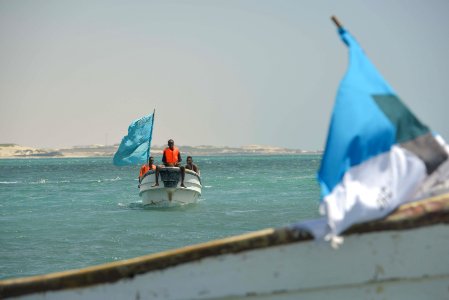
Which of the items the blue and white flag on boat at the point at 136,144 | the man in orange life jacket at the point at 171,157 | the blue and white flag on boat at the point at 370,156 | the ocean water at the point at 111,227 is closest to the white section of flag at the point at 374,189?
the blue and white flag on boat at the point at 370,156

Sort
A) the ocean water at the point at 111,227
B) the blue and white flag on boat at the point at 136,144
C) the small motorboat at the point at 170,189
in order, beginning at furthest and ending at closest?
the blue and white flag on boat at the point at 136,144
the small motorboat at the point at 170,189
the ocean water at the point at 111,227

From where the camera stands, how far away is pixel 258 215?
26.0 metres

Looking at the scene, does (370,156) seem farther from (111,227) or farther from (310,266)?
(111,227)

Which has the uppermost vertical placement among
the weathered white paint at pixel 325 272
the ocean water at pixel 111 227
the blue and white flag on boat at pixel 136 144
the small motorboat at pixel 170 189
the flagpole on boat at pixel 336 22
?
the blue and white flag on boat at pixel 136 144

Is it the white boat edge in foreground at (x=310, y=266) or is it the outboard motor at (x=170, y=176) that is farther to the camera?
the outboard motor at (x=170, y=176)

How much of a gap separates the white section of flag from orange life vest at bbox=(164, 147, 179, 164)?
66.8 ft

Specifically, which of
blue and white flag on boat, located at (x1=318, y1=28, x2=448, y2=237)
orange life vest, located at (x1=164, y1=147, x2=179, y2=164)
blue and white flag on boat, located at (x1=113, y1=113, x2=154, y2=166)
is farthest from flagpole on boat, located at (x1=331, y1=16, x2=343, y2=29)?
blue and white flag on boat, located at (x1=113, y1=113, x2=154, y2=166)

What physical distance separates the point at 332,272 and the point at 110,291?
1.50m

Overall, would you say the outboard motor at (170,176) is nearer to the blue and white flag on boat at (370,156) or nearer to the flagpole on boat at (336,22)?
the flagpole on boat at (336,22)

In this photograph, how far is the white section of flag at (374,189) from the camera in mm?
4328

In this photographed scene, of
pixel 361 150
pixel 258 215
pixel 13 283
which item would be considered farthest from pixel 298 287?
pixel 258 215

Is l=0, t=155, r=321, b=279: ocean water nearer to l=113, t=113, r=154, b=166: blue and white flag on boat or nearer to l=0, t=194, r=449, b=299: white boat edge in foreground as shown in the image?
l=113, t=113, r=154, b=166: blue and white flag on boat

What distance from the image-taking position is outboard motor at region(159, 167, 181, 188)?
25.8 metres

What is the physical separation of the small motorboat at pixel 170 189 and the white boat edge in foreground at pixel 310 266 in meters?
21.4
